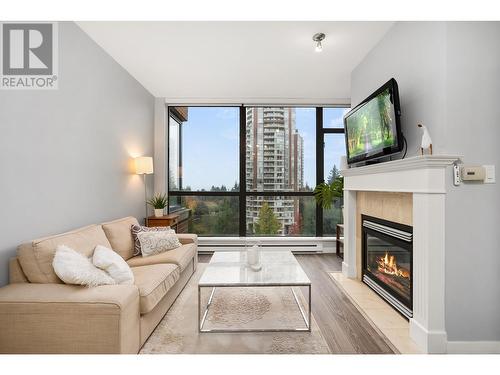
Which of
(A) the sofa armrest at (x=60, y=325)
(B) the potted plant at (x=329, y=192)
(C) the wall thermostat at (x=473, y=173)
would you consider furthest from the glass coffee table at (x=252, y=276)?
(B) the potted plant at (x=329, y=192)

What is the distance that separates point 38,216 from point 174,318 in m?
1.39

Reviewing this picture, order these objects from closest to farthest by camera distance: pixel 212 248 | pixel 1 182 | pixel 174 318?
pixel 1 182 → pixel 174 318 → pixel 212 248

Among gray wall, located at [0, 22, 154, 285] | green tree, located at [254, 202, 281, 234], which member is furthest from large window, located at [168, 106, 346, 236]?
gray wall, located at [0, 22, 154, 285]

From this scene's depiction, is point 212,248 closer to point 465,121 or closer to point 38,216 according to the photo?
point 38,216

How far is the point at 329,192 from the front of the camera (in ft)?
15.5

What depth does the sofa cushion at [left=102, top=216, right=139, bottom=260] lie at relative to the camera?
2945 millimetres

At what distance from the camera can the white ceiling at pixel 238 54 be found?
2.79 meters

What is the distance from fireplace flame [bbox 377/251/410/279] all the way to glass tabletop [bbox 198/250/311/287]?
91 cm

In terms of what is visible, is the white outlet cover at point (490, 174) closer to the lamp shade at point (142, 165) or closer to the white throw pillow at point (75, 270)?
the white throw pillow at point (75, 270)

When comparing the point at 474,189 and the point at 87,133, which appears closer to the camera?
the point at 474,189

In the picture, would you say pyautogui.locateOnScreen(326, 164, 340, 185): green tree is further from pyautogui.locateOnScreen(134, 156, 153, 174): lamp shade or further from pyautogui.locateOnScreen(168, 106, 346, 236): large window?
pyautogui.locateOnScreen(134, 156, 153, 174): lamp shade

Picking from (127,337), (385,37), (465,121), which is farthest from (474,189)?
(127,337)

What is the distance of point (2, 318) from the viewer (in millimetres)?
1720

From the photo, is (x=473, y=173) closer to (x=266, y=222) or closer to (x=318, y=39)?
(x=318, y=39)
